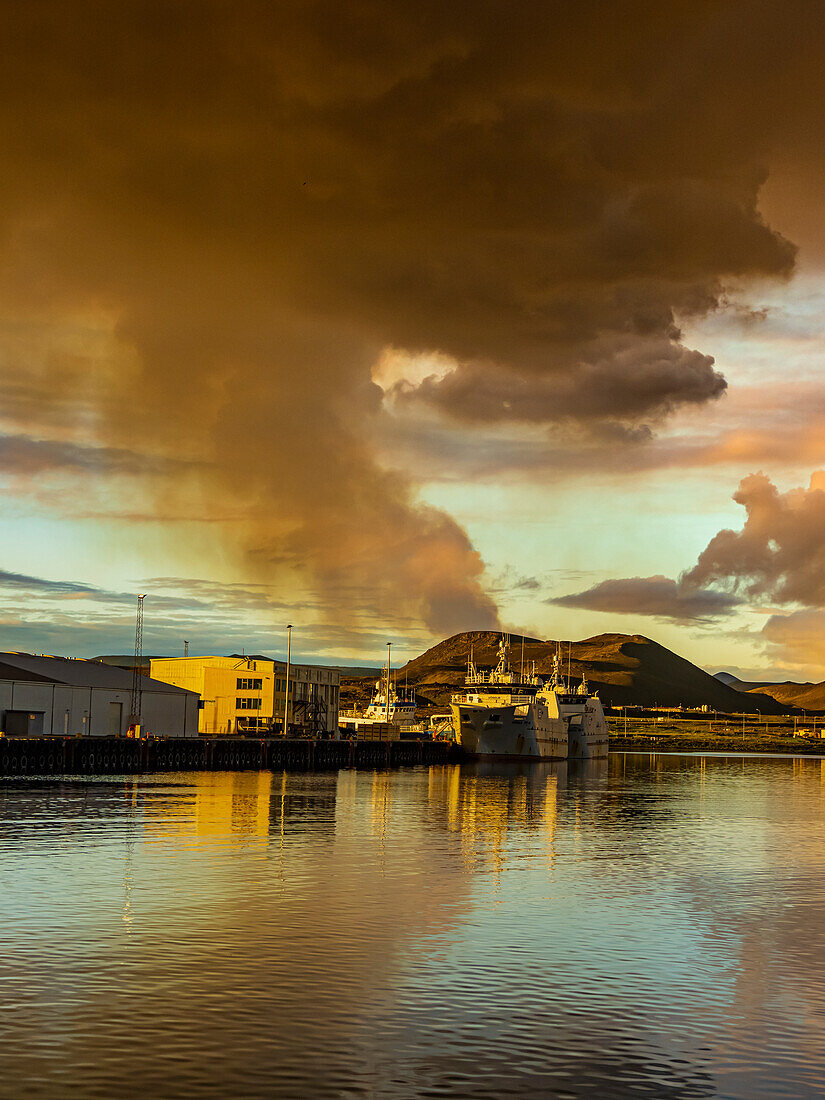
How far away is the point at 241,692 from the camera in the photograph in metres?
152

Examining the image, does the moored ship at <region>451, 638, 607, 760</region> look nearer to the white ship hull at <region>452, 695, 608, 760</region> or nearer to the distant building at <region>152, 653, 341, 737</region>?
the white ship hull at <region>452, 695, 608, 760</region>

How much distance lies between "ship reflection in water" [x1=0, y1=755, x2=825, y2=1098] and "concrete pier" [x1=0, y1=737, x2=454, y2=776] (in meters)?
34.9

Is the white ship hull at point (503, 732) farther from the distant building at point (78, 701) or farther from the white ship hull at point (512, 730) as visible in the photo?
the distant building at point (78, 701)

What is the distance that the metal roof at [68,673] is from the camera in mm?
109688

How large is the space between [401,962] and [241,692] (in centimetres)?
12930

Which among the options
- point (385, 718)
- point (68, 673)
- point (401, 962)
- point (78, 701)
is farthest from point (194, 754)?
point (401, 962)

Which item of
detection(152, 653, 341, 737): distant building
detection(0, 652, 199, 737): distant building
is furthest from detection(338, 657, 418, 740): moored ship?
detection(0, 652, 199, 737): distant building

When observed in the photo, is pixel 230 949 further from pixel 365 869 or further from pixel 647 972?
pixel 365 869

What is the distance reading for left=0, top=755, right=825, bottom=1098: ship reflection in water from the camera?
1755cm

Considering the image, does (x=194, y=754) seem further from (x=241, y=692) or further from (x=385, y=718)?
(x=385, y=718)

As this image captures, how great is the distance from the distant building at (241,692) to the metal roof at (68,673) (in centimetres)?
1831

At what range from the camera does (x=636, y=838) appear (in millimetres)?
52781

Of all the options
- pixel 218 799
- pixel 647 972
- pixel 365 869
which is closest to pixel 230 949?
pixel 647 972

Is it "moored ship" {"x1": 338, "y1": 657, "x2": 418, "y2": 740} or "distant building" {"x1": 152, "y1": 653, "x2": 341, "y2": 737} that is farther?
"moored ship" {"x1": 338, "y1": 657, "x2": 418, "y2": 740}
